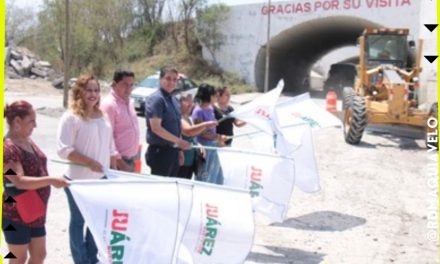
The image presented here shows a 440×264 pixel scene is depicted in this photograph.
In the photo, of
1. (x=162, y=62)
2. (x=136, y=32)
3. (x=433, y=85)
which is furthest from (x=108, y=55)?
(x=433, y=85)

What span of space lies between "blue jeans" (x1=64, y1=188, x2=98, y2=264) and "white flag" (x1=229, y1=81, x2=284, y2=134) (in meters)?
2.50

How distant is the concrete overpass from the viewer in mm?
25609

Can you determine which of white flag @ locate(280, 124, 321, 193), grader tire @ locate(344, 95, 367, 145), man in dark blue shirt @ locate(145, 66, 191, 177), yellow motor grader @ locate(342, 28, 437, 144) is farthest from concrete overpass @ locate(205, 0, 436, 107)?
man in dark blue shirt @ locate(145, 66, 191, 177)

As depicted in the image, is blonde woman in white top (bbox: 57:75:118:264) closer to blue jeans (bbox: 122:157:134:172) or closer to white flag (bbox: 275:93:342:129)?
blue jeans (bbox: 122:157:134:172)

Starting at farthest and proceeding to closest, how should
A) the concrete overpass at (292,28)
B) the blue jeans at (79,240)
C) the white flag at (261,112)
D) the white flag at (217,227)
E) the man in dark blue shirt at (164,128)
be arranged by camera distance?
the concrete overpass at (292,28), the white flag at (261,112), the man in dark blue shirt at (164,128), the blue jeans at (79,240), the white flag at (217,227)

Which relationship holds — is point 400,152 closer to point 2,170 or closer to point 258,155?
point 258,155

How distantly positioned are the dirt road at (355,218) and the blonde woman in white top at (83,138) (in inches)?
44.3

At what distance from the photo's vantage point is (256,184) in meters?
5.79

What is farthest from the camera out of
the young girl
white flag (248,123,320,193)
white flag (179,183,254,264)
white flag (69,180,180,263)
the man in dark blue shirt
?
white flag (248,123,320,193)

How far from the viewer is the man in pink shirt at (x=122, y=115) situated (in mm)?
4797

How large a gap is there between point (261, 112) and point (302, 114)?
2.74 ft

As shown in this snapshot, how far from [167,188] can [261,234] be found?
254 centimetres

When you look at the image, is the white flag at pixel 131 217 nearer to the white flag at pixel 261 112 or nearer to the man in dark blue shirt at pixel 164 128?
the man in dark blue shirt at pixel 164 128

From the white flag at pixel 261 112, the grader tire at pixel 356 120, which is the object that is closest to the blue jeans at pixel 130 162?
the white flag at pixel 261 112
